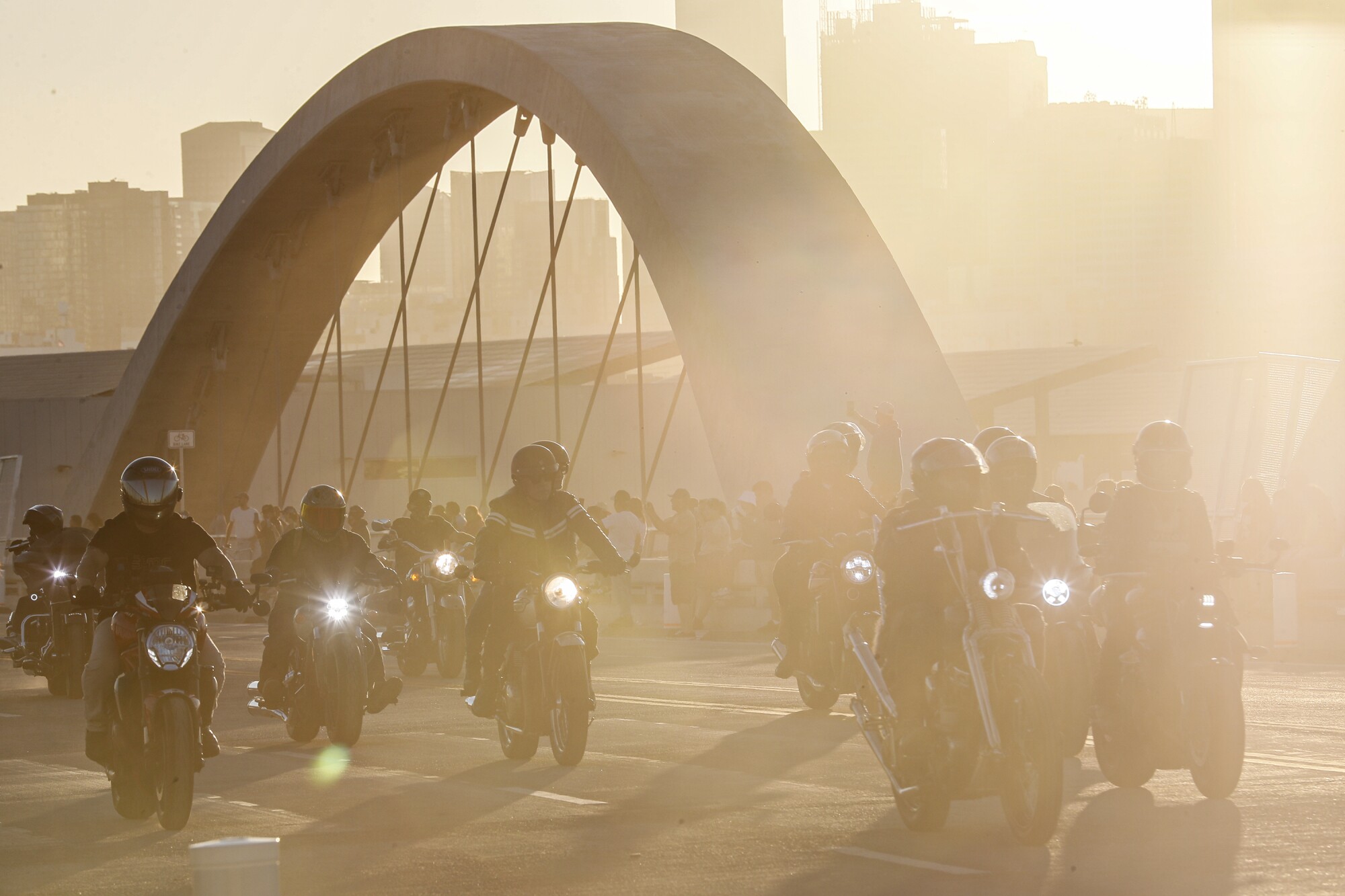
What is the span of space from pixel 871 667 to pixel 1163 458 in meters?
1.82

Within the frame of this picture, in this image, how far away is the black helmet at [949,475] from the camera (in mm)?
8383

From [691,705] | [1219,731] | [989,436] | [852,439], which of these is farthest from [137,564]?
[852,439]

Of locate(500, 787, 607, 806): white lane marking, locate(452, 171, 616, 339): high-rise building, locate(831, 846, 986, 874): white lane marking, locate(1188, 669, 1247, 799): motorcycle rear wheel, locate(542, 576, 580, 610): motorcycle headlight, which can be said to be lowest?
locate(500, 787, 607, 806): white lane marking

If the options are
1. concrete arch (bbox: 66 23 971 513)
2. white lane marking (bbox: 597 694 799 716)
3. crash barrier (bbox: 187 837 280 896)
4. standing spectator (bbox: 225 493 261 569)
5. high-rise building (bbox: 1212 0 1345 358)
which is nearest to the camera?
crash barrier (bbox: 187 837 280 896)

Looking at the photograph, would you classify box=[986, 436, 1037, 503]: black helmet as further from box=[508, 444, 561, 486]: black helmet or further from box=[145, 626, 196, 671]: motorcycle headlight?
box=[145, 626, 196, 671]: motorcycle headlight

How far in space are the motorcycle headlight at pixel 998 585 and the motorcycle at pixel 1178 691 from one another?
1.42 m

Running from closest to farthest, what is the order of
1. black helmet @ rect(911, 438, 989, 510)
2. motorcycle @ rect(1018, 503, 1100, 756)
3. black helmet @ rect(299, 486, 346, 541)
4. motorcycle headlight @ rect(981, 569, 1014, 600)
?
motorcycle headlight @ rect(981, 569, 1014, 600) → black helmet @ rect(911, 438, 989, 510) → motorcycle @ rect(1018, 503, 1100, 756) → black helmet @ rect(299, 486, 346, 541)

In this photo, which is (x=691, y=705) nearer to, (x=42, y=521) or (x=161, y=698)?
(x=161, y=698)

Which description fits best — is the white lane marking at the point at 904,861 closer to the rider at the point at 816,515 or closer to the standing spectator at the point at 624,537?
the rider at the point at 816,515

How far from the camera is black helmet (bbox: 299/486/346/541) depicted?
480 inches

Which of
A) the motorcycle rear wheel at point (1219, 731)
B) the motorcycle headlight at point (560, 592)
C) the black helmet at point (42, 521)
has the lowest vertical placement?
the motorcycle rear wheel at point (1219, 731)

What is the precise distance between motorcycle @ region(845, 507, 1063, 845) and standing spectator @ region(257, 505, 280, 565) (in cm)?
2289

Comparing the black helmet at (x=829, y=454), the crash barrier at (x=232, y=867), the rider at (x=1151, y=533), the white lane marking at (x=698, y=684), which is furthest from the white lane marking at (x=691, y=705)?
the crash barrier at (x=232, y=867)

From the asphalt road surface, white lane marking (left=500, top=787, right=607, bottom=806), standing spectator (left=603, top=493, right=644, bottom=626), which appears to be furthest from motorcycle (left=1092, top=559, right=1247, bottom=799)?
standing spectator (left=603, top=493, right=644, bottom=626)
